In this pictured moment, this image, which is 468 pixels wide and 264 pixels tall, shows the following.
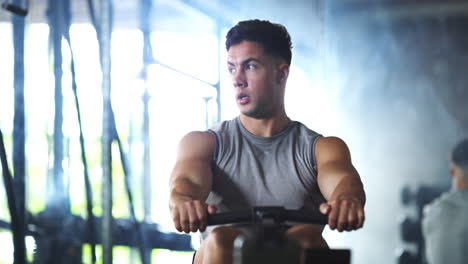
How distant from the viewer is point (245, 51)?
155cm

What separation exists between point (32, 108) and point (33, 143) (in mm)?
206

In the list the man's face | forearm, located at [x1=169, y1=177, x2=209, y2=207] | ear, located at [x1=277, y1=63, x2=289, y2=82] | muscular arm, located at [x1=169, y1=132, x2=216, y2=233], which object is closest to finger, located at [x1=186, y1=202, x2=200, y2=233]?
muscular arm, located at [x1=169, y1=132, x2=216, y2=233]

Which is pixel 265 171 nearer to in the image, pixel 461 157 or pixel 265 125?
pixel 265 125

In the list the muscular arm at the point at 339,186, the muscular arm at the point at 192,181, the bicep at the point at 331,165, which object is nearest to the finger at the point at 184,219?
the muscular arm at the point at 192,181

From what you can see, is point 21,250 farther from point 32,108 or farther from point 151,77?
point 151,77

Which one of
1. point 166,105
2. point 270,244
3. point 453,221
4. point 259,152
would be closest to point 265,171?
point 259,152

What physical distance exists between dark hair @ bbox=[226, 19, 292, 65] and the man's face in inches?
0.7

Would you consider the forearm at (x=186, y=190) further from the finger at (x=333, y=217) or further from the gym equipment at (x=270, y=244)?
the finger at (x=333, y=217)

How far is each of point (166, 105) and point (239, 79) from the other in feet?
7.78

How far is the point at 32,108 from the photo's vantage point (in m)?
2.74

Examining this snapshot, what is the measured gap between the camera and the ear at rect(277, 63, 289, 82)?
1.61 meters

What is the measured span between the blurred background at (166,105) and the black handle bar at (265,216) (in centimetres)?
104

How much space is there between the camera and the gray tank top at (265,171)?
148cm

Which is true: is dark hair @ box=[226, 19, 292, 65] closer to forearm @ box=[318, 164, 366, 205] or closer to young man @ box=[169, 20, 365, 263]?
young man @ box=[169, 20, 365, 263]
